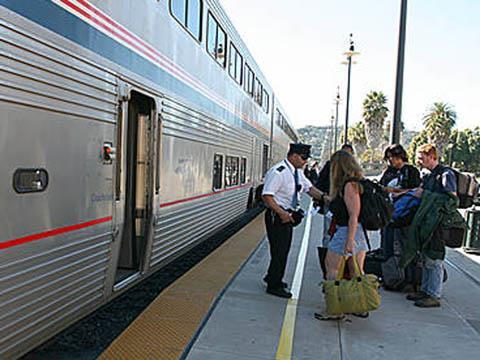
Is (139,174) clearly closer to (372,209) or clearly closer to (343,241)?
(343,241)

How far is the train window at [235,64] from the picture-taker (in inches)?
354

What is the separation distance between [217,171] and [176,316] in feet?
12.2

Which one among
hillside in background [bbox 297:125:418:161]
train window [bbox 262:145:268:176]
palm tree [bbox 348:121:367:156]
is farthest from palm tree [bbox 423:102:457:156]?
train window [bbox 262:145:268:176]

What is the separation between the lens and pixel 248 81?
447 inches

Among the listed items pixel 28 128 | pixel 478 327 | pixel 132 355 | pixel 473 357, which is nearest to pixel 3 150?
pixel 28 128

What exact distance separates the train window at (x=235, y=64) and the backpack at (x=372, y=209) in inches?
192

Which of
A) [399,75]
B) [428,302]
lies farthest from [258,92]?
[428,302]

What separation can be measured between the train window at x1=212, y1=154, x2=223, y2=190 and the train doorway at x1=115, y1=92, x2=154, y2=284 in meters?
2.78

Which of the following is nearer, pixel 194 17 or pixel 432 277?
pixel 432 277

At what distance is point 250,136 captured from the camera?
1191cm

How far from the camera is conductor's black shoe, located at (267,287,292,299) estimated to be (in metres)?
5.54

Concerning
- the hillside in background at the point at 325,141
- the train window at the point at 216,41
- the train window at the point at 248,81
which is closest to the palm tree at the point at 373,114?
the hillside in background at the point at 325,141

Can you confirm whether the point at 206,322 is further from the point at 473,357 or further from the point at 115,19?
the point at 115,19

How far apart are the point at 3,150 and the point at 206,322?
2.67m
